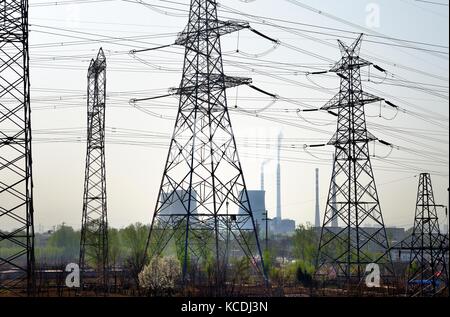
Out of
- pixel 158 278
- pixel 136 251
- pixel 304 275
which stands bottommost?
pixel 304 275

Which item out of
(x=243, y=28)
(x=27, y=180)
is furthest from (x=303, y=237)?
(x=27, y=180)

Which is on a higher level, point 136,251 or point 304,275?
point 136,251

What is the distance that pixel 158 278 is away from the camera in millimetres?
28750

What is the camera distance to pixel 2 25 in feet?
64.9

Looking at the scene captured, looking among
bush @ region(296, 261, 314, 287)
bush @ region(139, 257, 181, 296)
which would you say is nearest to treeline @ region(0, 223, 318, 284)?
bush @ region(296, 261, 314, 287)

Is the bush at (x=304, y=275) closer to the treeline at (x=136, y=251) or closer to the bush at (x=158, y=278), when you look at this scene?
the treeline at (x=136, y=251)

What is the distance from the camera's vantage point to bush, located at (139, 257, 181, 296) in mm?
28297

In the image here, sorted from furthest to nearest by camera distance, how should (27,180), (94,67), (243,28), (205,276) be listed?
(205,276)
(94,67)
(243,28)
(27,180)

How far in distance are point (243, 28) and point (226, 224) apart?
8.73 m

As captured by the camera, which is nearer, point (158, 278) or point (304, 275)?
point (158, 278)

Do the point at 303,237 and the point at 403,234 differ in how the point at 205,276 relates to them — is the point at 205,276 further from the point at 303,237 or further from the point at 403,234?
the point at 403,234

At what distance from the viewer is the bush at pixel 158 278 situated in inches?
1114

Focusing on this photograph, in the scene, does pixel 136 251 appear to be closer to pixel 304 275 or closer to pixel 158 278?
pixel 304 275

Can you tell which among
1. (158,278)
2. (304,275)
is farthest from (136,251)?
(158,278)
